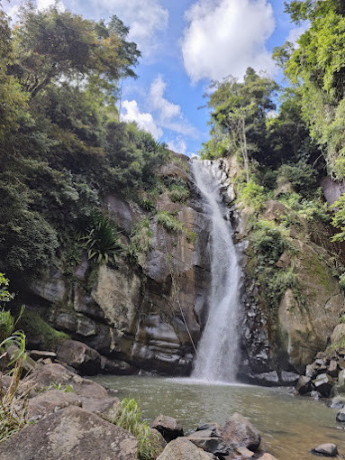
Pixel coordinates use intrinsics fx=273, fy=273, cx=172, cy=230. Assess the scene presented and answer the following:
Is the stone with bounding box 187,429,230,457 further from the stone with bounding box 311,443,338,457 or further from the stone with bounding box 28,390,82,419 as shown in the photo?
the stone with bounding box 28,390,82,419

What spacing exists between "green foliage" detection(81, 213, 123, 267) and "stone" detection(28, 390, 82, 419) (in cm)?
676

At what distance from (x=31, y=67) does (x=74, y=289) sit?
8734 millimetres

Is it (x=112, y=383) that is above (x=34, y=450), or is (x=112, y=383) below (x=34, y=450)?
below

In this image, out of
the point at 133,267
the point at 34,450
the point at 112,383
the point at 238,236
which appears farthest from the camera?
the point at 238,236

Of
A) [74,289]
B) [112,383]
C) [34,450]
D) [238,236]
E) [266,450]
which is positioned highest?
[238,236]

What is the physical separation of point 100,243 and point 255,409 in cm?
685

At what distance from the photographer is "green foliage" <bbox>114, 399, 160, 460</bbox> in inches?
115

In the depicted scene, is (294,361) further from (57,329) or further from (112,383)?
(57,329)

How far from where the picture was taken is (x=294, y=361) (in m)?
8.90

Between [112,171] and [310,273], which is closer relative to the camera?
[310,273]

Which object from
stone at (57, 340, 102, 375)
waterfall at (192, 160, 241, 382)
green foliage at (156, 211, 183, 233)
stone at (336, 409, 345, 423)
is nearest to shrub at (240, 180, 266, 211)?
waterfall at (192, 160, 241, 382)

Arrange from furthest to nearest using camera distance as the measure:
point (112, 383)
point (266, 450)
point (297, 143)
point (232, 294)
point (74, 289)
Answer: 1. point (297, 143)
2. point (232, 294)
3. point (74, 289)
4. point (112, 383)
5. point (266, 450)

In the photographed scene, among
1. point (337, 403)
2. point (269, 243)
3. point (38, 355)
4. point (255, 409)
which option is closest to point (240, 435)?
point (255, 409)

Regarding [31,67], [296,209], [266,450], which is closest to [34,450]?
[266,450]
